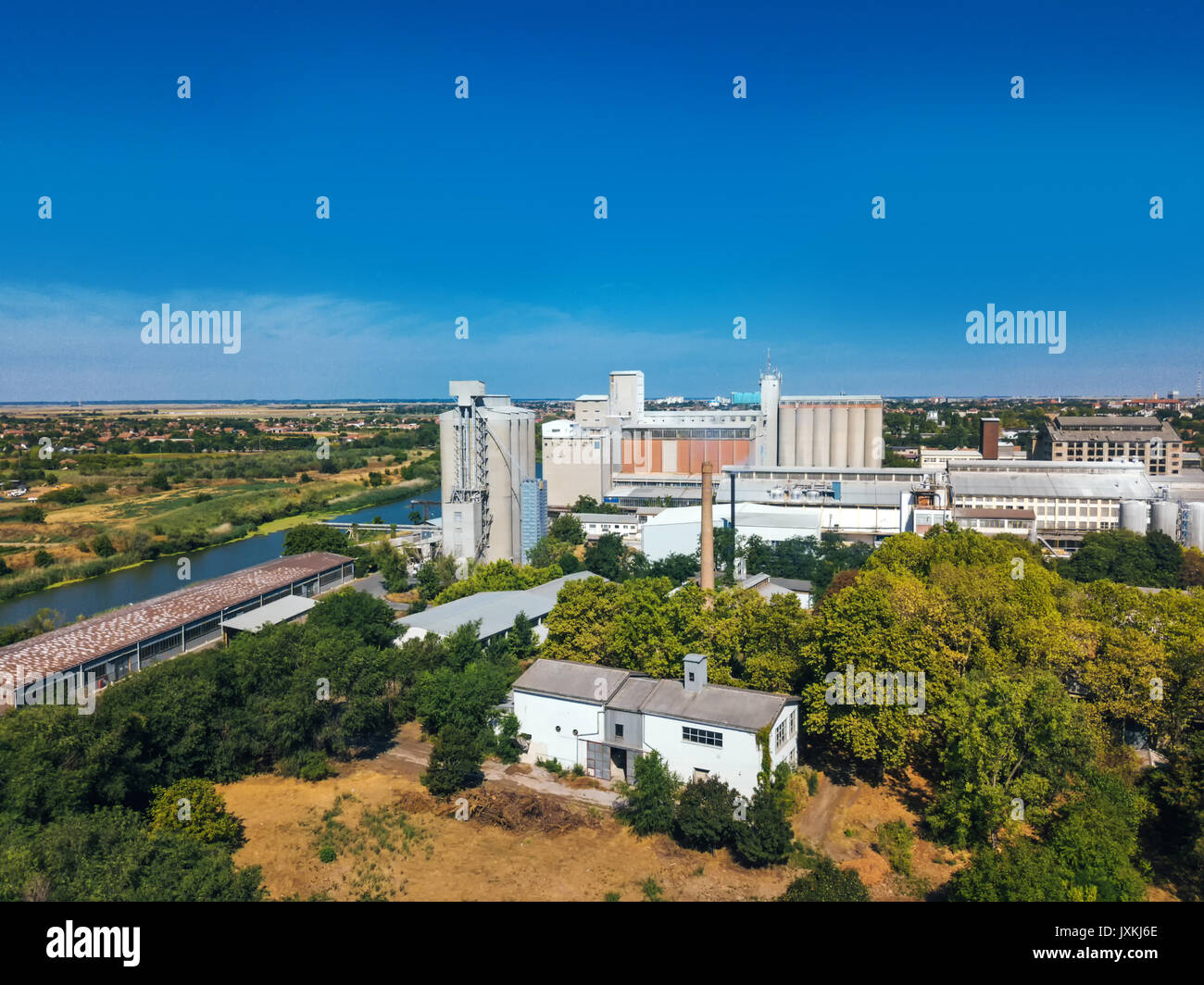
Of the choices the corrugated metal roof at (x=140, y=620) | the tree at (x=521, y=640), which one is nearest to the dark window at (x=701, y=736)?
the tree at (x=521, y=640)

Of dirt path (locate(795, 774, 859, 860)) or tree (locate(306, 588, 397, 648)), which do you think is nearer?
dirt path (locate(795, 774, 859, 860))

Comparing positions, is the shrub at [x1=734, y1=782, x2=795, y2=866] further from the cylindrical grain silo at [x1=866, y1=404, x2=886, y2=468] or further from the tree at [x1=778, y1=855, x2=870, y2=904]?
the cylindrical grain silo at [x1=866, y1=404, x2=886, y2=468]

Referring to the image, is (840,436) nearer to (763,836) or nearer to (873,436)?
(873,436)

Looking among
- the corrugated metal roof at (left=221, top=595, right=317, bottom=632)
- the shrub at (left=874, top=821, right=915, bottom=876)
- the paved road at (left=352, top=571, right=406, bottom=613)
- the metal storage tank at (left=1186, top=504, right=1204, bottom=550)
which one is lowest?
the shrub at (left=874, top=821, right=915, bottom=876)

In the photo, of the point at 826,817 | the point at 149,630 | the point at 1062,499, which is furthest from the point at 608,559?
the point at 1062,499

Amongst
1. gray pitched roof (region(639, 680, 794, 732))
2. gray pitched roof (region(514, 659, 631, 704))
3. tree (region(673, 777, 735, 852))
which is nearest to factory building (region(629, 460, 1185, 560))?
gray pitched roof (region(514, 659, 631, 704))

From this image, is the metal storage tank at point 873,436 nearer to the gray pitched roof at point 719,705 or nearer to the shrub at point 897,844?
the gray pitched roof at point 719,705
